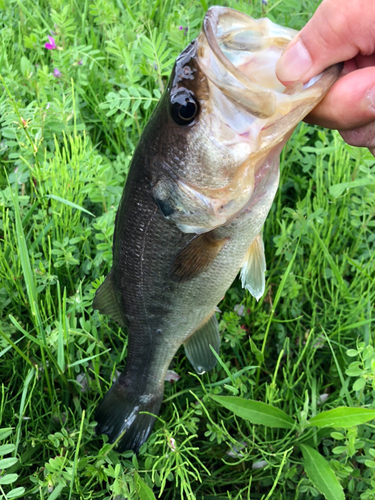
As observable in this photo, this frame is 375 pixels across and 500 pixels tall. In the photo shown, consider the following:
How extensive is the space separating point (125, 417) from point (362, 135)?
5.21 feet

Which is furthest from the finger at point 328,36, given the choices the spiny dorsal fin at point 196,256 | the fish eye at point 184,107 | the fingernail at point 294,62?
the spiny dorsal fin at point 196,256

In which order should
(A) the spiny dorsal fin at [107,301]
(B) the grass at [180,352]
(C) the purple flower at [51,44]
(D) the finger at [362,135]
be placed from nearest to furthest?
(D) the finger at [362,135]
(B) the grass at [180,352]
(A) the spiny dorsal fin at [107,301]
(C) the purple flower at [51,44]

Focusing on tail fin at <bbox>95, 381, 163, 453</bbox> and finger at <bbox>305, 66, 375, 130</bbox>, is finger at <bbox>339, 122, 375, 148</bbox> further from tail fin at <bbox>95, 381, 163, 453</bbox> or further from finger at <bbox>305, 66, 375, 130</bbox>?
tail fin at <bbox>95, 381, 163, 453</bbox>

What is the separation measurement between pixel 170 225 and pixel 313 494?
1258 millimetres

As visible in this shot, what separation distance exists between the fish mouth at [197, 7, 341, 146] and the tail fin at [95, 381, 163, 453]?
4.28ft

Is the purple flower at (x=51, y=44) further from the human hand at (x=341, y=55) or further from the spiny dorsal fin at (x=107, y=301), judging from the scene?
the human hand at (x=341, y=55)

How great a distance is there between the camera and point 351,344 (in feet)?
7.84

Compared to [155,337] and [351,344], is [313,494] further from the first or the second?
[155,337]

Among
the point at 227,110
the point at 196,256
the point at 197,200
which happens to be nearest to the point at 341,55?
the point at 227,110

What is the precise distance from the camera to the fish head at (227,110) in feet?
4.87

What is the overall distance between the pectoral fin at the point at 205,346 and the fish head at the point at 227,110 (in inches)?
27.2

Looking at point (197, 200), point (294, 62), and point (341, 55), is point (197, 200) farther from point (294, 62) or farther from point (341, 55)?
point (341, 55)

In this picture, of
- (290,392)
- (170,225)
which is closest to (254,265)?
(170,225)

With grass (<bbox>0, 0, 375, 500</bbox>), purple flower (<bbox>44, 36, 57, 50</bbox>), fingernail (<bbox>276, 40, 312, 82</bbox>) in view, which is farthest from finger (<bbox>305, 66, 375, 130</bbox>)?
purple flower (<bbox>44, 36, 57, 50</bbox>)
